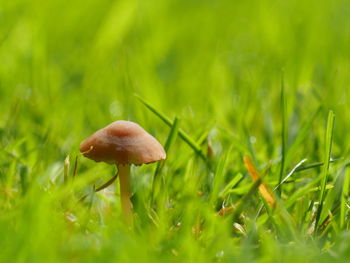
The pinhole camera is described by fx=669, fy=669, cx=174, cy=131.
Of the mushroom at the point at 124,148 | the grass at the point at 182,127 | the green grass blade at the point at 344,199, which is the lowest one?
the grass at the point at 182,127

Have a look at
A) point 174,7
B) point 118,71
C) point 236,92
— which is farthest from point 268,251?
point 174,7

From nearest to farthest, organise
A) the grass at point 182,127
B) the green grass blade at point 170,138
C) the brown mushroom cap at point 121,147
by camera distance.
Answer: the grass at point 182,127
the brown mushroom cap at point 121,147
the green grass blade at point 170,138

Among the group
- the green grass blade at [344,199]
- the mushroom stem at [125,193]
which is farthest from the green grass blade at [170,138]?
the green grass blade at [344,199]

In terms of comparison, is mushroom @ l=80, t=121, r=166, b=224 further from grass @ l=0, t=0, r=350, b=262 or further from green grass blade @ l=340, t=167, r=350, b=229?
green grass blade @ l=340, t=167, r=350, b=229

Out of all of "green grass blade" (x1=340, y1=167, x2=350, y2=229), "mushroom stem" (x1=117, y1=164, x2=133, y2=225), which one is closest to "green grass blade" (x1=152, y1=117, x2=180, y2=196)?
"mushroom stem" (x1=117, y1=164, x2=133, y2=225)

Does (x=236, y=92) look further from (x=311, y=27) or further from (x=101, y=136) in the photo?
(x=101, y=136)

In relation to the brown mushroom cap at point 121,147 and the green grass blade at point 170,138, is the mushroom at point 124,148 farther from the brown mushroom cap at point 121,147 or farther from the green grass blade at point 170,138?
the green grass blade at point 170,138
